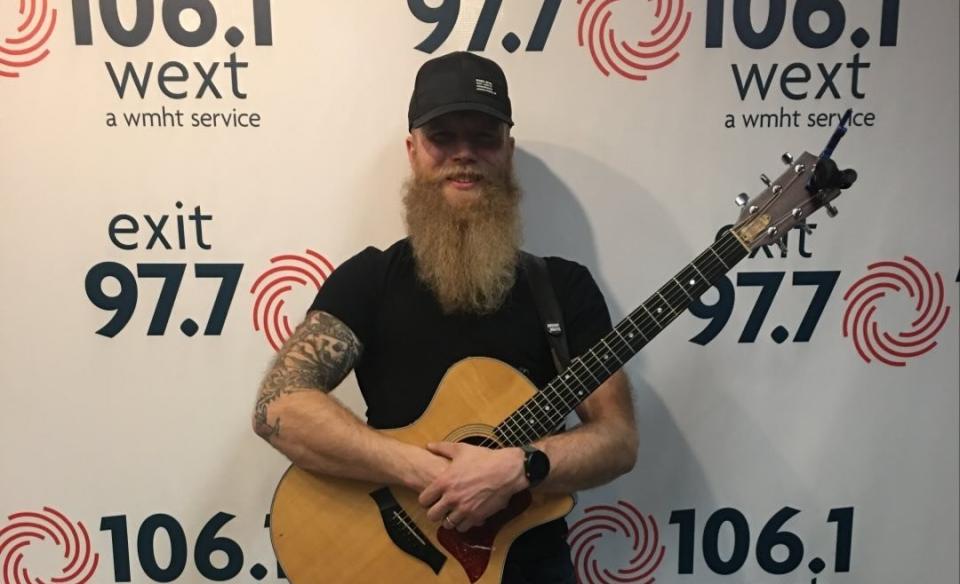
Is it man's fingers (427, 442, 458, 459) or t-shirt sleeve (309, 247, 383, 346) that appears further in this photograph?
t-shirt sleeve (309, 247, 383, 346)

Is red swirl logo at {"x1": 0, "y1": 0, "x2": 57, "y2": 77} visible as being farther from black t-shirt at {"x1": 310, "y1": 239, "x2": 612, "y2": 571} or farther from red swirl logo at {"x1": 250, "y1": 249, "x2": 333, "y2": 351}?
black t-shirt at {"x1": 310, "y1": 239, "x2": 612, "y2": 571}

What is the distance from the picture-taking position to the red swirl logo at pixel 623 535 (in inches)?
69.3

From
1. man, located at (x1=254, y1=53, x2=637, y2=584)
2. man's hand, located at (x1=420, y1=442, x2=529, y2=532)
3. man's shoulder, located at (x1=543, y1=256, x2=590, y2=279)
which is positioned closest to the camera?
man's hand, located at (x1=420, y1=442, x2=529, y2=532)

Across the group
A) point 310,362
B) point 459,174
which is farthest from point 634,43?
point 310,362

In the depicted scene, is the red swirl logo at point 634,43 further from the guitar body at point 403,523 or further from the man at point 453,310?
the guitar body at point 403,523

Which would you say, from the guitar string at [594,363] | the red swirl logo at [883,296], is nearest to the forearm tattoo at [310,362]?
the guitar string at [594,363]

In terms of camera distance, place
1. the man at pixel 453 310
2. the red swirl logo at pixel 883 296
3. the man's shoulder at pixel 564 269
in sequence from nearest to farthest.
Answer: the man at pixel 453 310 < the man's shoulder at pixel 564 269 < the red swirl logo at pixel 883 296

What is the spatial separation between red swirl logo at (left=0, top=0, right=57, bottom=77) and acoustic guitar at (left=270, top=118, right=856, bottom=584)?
112 cm

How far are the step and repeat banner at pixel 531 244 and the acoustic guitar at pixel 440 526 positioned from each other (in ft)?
1.42

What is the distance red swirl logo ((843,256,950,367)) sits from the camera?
1675 millimetres

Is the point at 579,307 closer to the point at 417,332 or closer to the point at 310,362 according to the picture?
the point at 417,332

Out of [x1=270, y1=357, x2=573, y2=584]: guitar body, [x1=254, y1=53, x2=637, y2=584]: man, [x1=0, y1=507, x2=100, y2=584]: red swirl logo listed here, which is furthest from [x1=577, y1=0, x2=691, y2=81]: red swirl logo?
[x1=0, y1=507, x2=100, y2=584]: red swirl logo

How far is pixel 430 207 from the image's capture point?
1.39m

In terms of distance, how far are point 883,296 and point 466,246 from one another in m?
1.09
